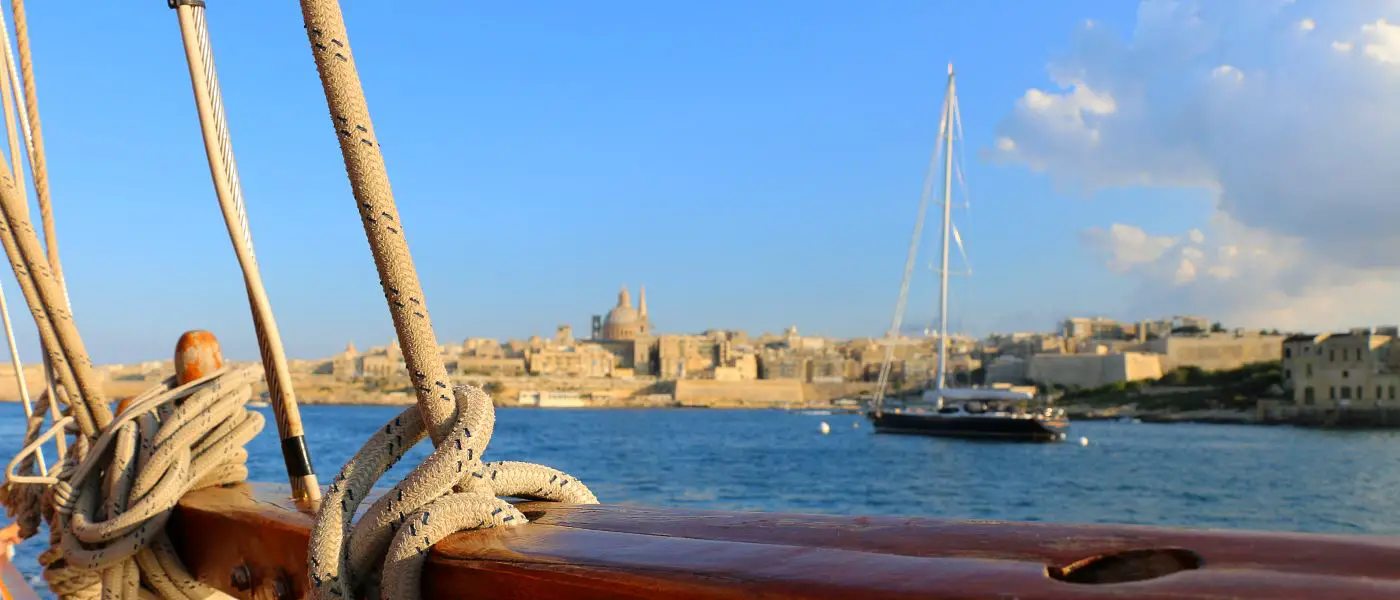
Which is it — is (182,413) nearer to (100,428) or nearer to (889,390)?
(100,428)

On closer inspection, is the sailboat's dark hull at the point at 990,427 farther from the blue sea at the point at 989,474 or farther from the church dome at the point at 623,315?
the church dome at the point at 623,315

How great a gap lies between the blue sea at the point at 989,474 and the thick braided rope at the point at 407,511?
7269 mm

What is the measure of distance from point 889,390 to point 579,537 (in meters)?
84.0

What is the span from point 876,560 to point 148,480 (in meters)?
1.16

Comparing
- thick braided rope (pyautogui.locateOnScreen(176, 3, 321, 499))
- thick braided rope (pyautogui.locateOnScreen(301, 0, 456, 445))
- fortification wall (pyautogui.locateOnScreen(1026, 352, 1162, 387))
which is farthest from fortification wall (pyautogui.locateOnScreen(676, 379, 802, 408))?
thick braided rope (pyautogui.locateOnScreen(301, 0, 456, 445))

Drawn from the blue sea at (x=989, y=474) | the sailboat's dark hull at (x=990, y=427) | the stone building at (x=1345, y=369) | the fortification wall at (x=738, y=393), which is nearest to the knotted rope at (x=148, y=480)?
the blue sea at (x=989, y=474)

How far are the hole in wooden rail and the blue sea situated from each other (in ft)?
25.4

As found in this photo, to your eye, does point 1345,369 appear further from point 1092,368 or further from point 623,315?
point 623,315

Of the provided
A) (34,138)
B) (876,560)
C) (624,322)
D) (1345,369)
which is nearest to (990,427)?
(1345,369)

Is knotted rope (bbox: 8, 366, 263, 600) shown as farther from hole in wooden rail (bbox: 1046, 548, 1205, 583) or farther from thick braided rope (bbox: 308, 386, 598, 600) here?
hole in wooden rail (bbox: 1046, 548, 1205, 583)

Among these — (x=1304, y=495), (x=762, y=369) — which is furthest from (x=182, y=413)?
(x=762, y=369)

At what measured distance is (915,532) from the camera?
83 cm

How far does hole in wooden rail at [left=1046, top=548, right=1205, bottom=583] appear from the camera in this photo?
0.69m

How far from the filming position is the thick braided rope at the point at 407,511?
876mm
